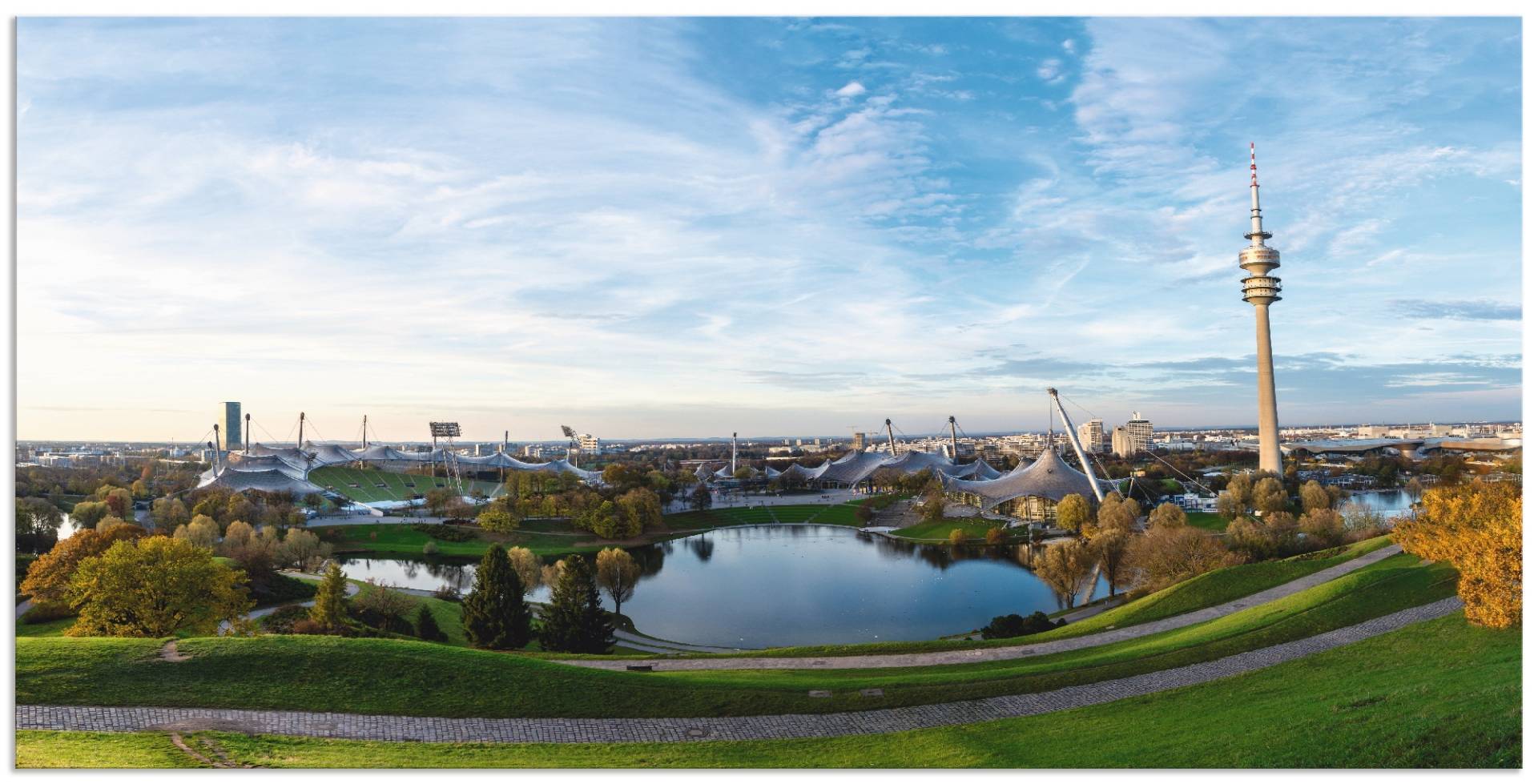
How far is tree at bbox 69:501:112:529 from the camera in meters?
25.4

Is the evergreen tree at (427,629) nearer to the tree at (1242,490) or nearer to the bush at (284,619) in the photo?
the bush at (284,619)

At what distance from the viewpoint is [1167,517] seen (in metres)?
24.7

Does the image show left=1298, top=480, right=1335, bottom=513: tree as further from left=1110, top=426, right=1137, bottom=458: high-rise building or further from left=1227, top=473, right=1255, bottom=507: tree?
left=1110, top=426, right=1137, bottom=458: high-rise building

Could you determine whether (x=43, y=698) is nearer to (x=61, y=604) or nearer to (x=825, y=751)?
(x=825, y=751)

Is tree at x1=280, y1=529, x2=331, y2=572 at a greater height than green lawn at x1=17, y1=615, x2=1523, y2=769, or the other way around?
green lawn at x1=17, y1=615, x2=1523, y2=769

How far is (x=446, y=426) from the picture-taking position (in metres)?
53.8

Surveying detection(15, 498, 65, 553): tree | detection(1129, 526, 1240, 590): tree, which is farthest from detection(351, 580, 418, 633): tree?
detection(1129, 526, 1240, 590): tree

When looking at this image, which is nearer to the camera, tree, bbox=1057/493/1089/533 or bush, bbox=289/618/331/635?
bush, bbox=289/618/331/635

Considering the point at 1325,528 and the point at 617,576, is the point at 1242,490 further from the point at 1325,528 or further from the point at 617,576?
the point at 617,576

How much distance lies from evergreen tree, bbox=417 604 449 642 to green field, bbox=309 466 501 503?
31.7 metres

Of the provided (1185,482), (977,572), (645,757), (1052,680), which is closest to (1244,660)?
(1052,680)

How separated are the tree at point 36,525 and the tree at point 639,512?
1770cm

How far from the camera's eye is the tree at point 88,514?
25.4m

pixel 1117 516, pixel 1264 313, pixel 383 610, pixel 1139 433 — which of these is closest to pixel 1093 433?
pixel 1139 433
